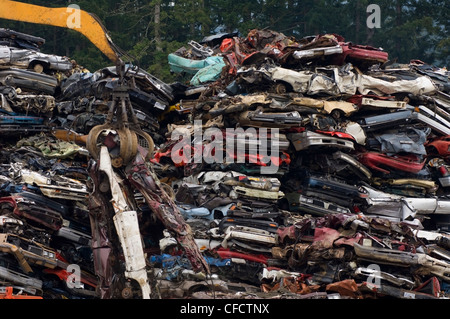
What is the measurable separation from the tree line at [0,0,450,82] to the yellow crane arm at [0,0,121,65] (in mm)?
21946

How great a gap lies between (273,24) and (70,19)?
84.5ft

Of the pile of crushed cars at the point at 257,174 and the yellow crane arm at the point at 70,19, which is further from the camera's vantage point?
the yellow crane arm at the point at 70,19

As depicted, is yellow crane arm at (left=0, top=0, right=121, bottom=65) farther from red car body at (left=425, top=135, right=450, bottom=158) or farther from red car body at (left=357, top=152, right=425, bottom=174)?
red car body at (left=425, top=135, right=450, bottom=158)

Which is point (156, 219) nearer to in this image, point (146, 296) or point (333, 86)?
point (146, 296)

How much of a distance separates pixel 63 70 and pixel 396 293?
1302 cm

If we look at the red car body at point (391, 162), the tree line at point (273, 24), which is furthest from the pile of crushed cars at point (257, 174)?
the tree line at point (273, 24)

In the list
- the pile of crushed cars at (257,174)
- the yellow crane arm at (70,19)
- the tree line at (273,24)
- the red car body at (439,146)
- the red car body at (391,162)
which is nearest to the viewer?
the pile of crushed cars at (257,174)

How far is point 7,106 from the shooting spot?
19391mm

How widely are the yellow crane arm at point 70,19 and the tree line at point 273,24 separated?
21.9 meters

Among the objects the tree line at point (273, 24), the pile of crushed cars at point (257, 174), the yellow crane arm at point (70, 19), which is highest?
the tree line at point (273, 24)

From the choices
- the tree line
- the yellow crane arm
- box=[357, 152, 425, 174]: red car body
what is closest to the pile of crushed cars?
box=[357, 152, 425, 174]: red car body

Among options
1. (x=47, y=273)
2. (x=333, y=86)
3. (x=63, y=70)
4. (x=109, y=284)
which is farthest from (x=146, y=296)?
(x=63, y=70)

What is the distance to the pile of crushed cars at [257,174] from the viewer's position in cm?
1323

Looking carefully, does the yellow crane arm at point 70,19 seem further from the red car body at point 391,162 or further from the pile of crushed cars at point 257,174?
the red car body at point 391,162
